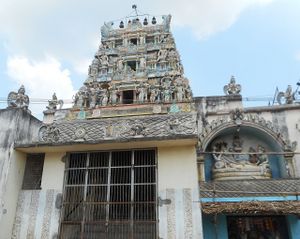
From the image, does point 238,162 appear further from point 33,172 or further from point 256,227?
point 33,172

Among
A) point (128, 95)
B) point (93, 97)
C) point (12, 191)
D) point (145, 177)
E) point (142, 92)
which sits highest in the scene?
point (128, 95)

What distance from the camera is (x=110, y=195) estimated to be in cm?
926

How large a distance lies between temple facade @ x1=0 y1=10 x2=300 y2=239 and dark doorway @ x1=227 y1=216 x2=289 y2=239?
38 mm

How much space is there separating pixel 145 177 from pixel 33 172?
4179mm

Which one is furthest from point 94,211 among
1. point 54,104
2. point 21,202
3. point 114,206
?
point 54,104

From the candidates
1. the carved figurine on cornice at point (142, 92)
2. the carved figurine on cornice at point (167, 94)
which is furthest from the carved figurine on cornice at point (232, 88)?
the carved figurine on cornice at point (142, 92)

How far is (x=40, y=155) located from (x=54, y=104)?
620 cm

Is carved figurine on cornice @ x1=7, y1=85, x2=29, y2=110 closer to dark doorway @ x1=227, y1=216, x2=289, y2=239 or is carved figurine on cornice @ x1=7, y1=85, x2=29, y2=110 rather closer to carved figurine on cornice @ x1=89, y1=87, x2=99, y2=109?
carved figurine on cornice @ x1=89, y1=87, x2=99, y2=109

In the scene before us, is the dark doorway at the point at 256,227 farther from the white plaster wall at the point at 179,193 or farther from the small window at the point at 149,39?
the small window at the point at 149,39

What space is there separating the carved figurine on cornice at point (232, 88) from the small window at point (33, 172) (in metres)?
9.13

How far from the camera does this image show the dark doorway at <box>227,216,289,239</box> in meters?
11.0

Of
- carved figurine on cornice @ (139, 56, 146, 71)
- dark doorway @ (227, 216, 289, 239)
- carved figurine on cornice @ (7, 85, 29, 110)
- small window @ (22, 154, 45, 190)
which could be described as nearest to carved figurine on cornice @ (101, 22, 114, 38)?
carved figurine on cornice @ (139, 56, 146, 71)

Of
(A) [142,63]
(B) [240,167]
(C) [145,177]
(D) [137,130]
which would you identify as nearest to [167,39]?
(A) [142,63]

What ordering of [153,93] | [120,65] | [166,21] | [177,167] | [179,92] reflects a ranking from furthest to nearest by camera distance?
1. [166,21]
2. [120,65]
3. [153,93]
4. [179,92]
5. [177,167]
